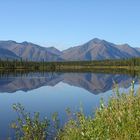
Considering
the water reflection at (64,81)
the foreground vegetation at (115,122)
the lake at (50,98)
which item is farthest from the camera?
the water reflection at (64,81)

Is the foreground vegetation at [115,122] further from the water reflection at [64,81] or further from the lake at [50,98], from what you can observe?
the water reflection at [64,81]

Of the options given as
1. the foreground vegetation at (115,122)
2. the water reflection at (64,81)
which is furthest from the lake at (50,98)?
the foreground vegetation at (115,122)

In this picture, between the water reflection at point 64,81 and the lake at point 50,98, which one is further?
the water reflection at point 64,81

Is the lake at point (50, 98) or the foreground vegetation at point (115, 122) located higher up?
the foreground vegetation at point (115, 122)

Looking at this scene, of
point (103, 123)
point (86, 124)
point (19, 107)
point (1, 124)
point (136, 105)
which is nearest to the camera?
point (103, 123)

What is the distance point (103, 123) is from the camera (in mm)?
10938

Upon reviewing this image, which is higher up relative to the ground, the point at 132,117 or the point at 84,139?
the point at 132,117

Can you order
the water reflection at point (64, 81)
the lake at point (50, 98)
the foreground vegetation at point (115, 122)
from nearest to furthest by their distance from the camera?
the foreground vegetation at point (115, 122)
the lake at point (50, 98)
the water reflection at point (64, 81)

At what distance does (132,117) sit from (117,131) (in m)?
0.68

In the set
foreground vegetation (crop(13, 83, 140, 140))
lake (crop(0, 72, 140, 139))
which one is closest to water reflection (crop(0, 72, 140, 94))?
lake (crop(0, 72, 140, 139))

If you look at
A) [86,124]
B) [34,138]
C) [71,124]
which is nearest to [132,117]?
[86,124]

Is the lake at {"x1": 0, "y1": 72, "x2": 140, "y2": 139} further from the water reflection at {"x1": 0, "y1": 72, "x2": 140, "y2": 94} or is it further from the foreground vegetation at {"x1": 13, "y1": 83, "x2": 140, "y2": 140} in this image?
the foreground vegetation at {"x1": 13, "y1": 83, "x2": 140, "y2": 140}

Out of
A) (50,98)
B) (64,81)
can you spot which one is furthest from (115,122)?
(64,81)

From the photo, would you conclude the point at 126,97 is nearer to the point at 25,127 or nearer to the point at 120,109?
the point at 120,109
